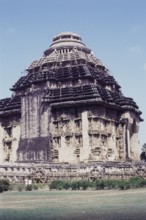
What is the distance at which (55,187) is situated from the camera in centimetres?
4447

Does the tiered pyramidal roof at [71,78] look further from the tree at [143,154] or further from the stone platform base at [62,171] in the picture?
the tree at [143,154]

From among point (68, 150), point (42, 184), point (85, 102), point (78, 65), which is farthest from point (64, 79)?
point (42, 184)

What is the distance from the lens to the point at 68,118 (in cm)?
6900

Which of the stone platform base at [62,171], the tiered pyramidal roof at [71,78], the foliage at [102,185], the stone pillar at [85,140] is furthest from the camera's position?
the tiered pyramidal roof at [71,78]

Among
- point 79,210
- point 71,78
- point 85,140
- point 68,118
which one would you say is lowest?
point 79,210

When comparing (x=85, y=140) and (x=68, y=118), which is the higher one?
(x=68, y=118)

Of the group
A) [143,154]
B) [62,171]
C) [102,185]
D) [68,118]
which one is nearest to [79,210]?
[102,185]

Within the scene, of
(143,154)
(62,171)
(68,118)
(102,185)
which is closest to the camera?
(102,185)

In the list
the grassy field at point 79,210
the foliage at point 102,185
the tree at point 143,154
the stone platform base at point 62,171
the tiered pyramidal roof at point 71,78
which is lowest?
the grassy field at point 79,210

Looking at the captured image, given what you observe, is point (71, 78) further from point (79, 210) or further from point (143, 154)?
point (79, 210)

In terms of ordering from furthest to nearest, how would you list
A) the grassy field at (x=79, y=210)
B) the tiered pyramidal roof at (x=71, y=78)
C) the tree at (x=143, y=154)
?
the tree at (x=143, y=154)
the tiered pyramidal roof at (x=71, y=78)
the grassy field at (x=79, y=210)

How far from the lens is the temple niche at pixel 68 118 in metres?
67.2

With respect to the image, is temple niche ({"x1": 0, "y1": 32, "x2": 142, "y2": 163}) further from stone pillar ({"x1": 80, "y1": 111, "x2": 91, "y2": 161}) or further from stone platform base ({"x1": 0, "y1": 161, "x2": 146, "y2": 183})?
stone platform base ({"x1": 0, "y1": 161, "x2": 146, "y2": 183})

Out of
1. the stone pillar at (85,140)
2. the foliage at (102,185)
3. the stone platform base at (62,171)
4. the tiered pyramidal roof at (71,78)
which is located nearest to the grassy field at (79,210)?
the foliage at (102,185)
